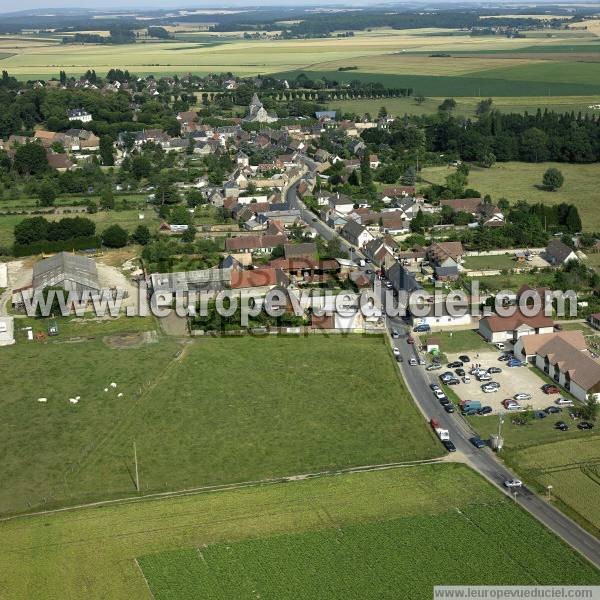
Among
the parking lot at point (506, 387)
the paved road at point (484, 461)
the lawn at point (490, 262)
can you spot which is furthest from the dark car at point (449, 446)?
the lawn at point (490, 262)

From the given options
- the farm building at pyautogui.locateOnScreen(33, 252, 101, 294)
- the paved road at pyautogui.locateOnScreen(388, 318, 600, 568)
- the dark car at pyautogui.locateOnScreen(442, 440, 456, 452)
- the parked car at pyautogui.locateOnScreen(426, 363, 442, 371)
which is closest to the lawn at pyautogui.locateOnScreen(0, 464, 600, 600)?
the paved road at pyautogui.locateOnScreen(388, 318, 600, 568)

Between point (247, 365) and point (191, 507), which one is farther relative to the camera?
point (247, 365)

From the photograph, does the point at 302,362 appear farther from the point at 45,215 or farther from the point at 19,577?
the point at 45,215

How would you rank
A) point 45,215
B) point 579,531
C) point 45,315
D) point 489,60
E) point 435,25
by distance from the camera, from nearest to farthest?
point 579,531 → point 45,315 → point 45,215 → point 489,60 → point 435,25

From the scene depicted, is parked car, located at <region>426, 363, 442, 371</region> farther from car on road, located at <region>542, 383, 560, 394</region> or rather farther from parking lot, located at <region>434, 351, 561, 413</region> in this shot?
car on road, located at <region>542, 383, 560, 394</region>

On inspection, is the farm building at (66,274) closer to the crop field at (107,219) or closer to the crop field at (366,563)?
the crop field at (107,219)

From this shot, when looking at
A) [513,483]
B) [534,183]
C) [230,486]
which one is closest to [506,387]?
[513,483]

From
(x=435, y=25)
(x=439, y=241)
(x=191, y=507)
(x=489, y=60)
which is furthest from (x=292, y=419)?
(x=435, y=25)

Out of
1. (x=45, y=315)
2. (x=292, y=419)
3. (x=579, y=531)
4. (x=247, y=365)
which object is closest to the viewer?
(x=579, y=531)
